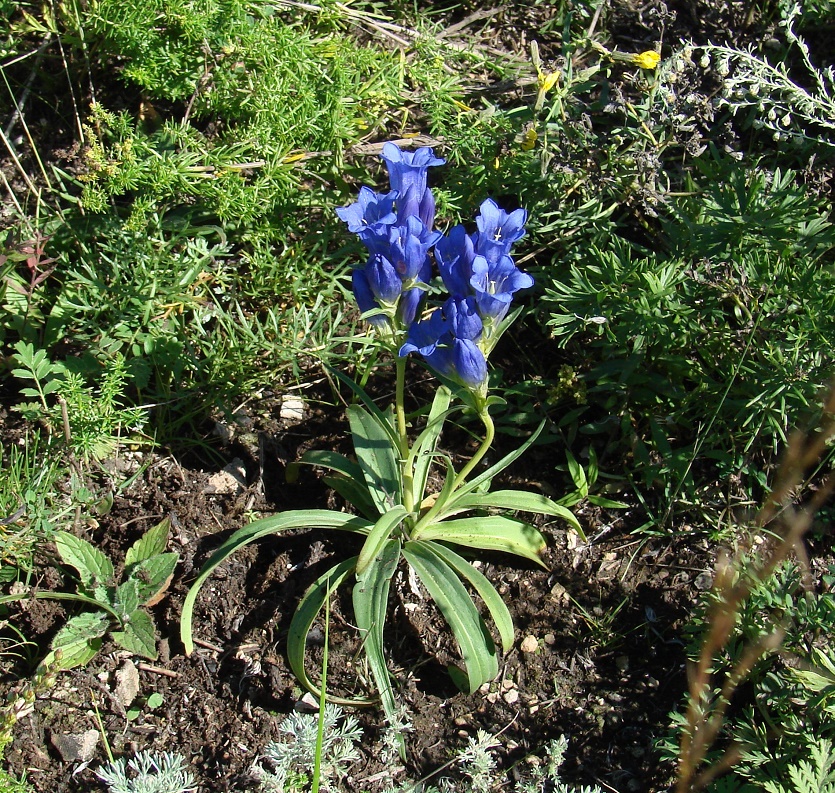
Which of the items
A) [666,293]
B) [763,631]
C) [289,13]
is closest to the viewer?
[763,631]

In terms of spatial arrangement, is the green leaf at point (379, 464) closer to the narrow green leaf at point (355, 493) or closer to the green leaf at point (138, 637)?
the narrow green leaf at point (355, 493)

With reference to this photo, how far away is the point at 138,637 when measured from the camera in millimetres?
2576

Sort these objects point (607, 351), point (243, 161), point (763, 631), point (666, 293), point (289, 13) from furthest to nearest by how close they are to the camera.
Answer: point (289, 13) < point (243, 161) < point (607, 351) < point (666, 293) < point (763, 631)

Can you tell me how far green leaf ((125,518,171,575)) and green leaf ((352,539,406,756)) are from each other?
0.72 meters

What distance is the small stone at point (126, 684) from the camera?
2.54 m

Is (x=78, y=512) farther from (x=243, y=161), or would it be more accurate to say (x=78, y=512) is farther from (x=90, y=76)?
(x=90, y=76)

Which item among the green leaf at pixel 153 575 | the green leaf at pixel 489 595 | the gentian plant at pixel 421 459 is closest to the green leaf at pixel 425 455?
the gentian plant at pixel 421 459

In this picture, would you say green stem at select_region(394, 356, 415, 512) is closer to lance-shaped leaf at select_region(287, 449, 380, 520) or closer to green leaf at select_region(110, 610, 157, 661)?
lance-shaped leaf at select_region(287, 449, 380, 520)

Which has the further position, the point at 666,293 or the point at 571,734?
the point at 666,293

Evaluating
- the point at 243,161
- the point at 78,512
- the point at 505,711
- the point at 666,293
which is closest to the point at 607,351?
the point at 666,293

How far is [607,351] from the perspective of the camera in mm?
2941

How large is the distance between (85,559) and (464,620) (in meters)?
1.23

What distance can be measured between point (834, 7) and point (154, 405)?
326 cm

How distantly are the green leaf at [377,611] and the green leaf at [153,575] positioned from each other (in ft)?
2.16
